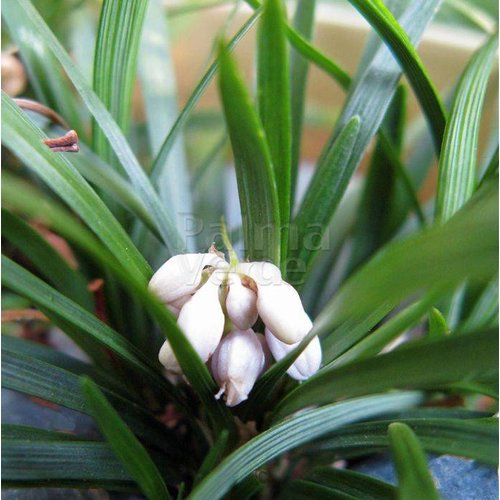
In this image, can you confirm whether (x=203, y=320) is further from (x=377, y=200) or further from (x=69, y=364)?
(x=377, y=200)

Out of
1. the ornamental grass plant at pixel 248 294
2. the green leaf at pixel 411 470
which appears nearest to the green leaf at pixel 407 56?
the ornamental grass plant at pixel 248 294

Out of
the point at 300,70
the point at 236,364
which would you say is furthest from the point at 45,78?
the point at 236,364

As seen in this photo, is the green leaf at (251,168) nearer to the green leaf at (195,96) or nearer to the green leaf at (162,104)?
the green leaf at (195,96)

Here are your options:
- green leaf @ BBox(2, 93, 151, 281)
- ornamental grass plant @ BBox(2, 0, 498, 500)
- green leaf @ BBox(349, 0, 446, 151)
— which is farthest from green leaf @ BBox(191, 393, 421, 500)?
green leaf @ BBox(349, 0, 446, 151)

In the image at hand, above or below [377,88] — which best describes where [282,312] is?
below

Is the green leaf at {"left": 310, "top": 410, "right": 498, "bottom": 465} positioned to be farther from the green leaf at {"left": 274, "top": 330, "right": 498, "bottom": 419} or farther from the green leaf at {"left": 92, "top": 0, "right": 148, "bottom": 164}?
the green leaf at {"left": 92, "top": 0, "right": 148, "bottom": 164}

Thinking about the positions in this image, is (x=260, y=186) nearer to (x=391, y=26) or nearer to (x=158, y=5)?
(x=391, y=26)

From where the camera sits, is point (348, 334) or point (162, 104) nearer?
point (348, 334)
